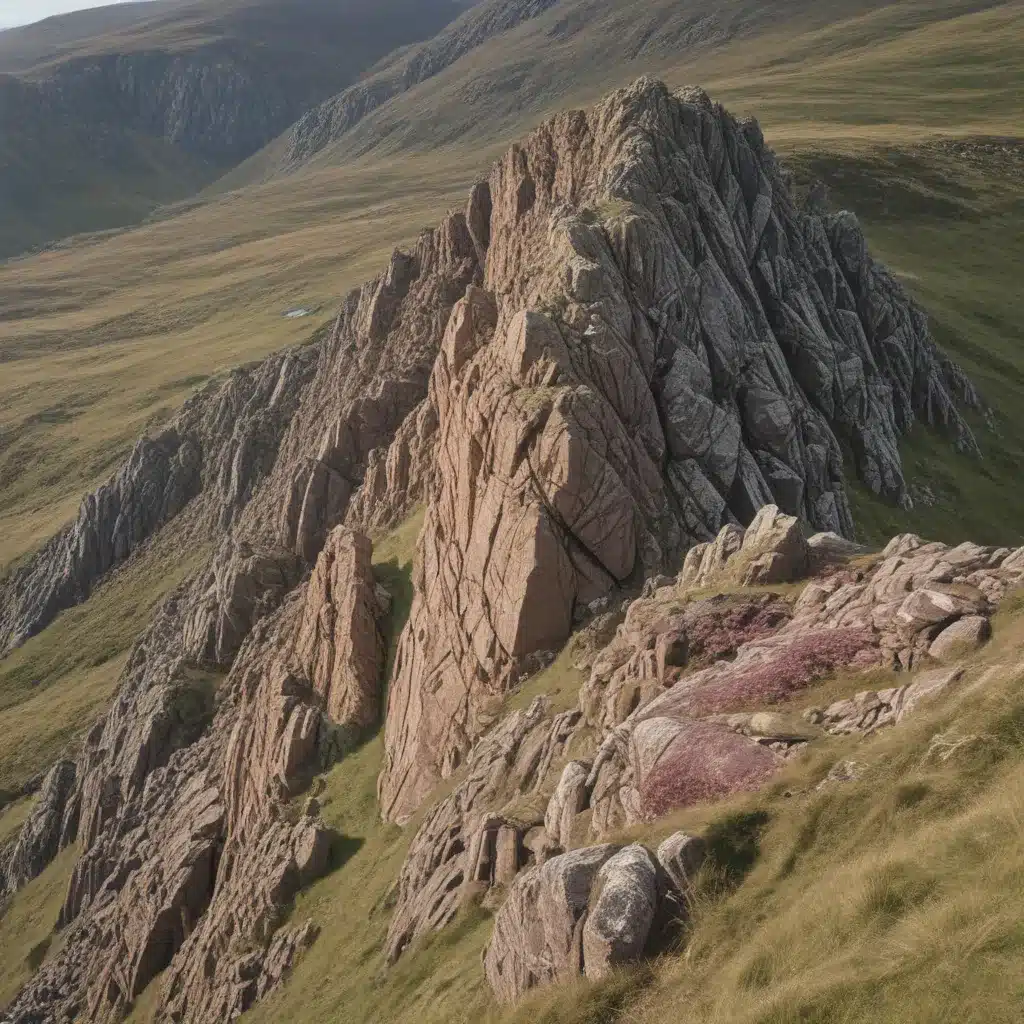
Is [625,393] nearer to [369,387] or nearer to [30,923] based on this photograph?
[369,387]

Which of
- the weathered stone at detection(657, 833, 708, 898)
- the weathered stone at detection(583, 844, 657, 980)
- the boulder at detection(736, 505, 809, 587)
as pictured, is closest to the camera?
the weathered stone at detection(583, 844, 657, 980)

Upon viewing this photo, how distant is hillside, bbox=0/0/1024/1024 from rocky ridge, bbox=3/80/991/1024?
0.71 feet

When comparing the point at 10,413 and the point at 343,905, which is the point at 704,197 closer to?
the point at 343,905

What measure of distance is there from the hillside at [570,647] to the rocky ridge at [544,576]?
22 cm

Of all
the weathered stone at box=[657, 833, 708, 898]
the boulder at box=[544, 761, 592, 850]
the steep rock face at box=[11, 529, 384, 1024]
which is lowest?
the steep rock face at box=[11, 529, 384, 1024]

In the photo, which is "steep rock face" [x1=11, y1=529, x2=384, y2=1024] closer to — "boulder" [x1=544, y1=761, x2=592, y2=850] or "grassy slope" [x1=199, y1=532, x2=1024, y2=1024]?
"boulder" [x1=544, y1=761, x2=592, y2=850]

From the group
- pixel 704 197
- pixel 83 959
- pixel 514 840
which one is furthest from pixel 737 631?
pixel 83 959

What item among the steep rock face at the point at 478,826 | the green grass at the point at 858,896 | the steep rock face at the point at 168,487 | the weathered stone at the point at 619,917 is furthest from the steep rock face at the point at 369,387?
the green grass at the point at 858,896

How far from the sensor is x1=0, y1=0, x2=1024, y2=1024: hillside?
15.6 meters

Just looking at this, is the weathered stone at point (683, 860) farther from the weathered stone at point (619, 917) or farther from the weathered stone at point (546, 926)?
the weathered stone at point (546, 926)

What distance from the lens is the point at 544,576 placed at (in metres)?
36.1

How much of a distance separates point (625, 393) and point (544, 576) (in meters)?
11.2

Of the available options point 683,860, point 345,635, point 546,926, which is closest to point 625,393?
point 345,635

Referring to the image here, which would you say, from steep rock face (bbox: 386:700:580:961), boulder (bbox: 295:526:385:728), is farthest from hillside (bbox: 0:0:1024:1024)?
boulder (bbox: 295:526:385:728)
